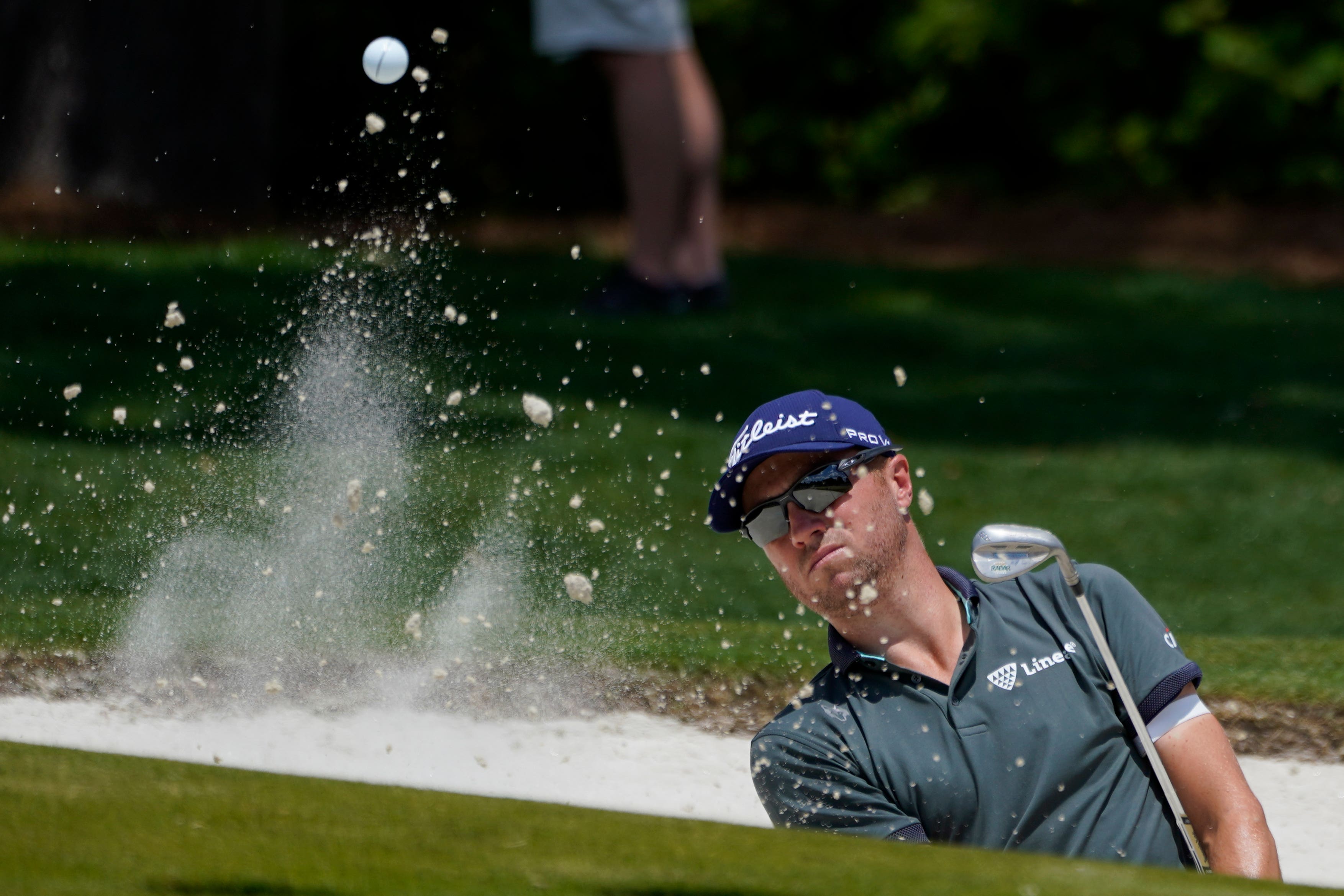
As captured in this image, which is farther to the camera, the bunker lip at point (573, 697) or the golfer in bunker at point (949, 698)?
the bunker lip at point (573, 697)

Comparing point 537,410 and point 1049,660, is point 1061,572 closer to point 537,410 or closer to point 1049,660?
point 1049,660

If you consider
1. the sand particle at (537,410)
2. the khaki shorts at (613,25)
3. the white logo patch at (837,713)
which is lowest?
the white logo patch at (837,713)

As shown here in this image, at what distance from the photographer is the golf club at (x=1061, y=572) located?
8.13 ft

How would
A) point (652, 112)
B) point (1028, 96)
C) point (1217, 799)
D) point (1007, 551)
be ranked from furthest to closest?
point (1028, 96)
point (652, 112)
point (1217, 799)
point (1007, 551)

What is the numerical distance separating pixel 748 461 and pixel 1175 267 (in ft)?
29.2

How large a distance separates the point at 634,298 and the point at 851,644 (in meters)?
6.06

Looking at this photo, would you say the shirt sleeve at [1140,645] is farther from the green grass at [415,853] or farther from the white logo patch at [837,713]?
the green grass at [415,853]

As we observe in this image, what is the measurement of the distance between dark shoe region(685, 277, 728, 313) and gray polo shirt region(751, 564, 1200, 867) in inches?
247

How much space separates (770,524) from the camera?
2750mm

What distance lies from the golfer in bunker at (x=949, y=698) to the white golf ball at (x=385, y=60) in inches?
89.1

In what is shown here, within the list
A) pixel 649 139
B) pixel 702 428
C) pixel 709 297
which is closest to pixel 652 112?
pixel 649 139

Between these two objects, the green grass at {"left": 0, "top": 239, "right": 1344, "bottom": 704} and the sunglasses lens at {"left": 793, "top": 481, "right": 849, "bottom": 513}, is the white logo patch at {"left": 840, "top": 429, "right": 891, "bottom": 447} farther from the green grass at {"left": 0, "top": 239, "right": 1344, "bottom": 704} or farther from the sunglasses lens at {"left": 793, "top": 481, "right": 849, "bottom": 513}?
the green grass at {"left": 0, "top": 239, "right": 1344, "bottom": 704}

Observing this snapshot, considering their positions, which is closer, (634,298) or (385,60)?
(385,60)

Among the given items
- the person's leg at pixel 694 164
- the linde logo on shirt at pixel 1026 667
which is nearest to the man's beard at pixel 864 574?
the linde logo on shirt at pixel 1026 667
